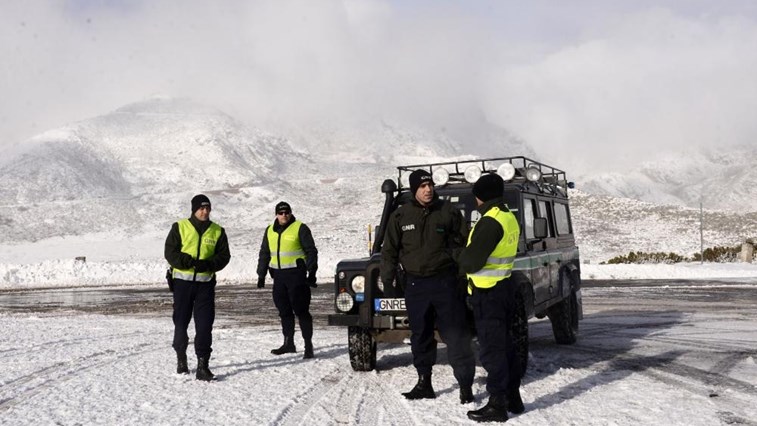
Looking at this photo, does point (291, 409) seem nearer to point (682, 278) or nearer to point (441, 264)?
point (441, 264)

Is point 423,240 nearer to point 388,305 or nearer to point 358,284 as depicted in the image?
point 388,305

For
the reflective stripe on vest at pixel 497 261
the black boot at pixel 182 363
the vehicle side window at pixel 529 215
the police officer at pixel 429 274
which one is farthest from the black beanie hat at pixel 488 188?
the black boot at pixel 182 363

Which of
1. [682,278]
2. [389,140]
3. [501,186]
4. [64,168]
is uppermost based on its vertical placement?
[389,140]

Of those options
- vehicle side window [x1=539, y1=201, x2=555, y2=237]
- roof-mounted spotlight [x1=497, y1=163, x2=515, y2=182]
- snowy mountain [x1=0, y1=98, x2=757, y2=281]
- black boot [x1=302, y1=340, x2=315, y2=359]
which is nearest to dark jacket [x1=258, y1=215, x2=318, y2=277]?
black boot [x1=302, y1=340, x2=315, y2=359]


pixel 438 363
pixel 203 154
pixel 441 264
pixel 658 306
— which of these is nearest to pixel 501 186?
pixel 441 264

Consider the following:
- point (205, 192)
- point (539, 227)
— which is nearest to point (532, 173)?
point (539, 227)

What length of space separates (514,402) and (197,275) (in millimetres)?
3379

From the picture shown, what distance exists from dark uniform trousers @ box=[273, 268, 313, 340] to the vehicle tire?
317cm

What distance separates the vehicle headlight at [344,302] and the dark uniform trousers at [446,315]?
1308 millimetres

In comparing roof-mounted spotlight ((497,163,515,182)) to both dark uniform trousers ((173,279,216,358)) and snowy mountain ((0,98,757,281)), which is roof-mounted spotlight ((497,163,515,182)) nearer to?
dark uniform trousers ((173,279,216,358))

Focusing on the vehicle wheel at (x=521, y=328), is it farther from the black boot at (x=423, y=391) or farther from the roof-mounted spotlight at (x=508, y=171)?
the roof-mounted spotlight at (x=508, y=171)

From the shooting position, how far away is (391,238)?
240 inches

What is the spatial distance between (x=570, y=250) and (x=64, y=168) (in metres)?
88.7

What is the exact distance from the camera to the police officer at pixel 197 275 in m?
7.08
